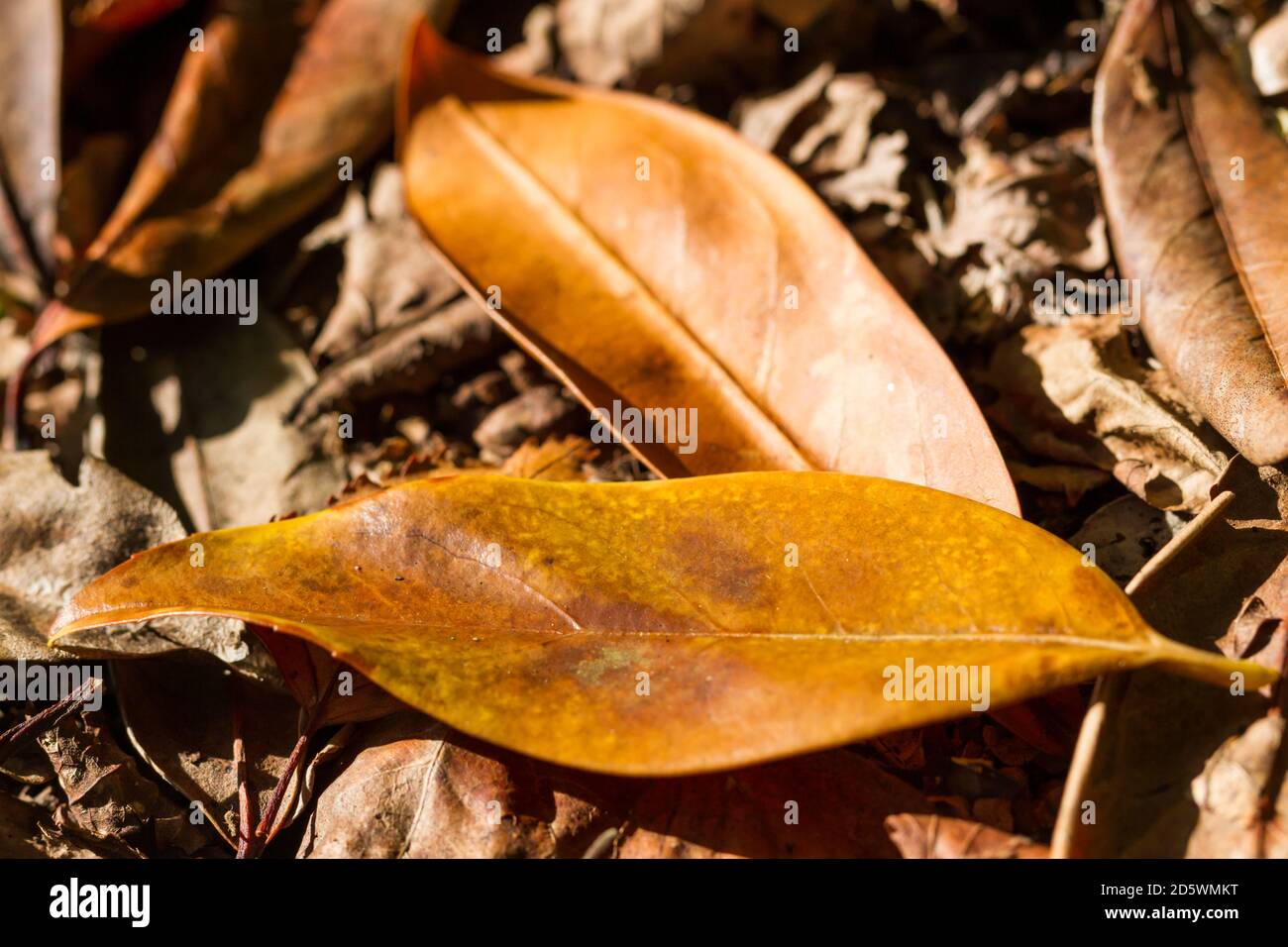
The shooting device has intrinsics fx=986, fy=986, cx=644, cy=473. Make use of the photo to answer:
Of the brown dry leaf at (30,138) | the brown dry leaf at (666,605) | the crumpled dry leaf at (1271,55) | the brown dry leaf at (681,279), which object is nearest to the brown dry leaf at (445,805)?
the brown dry leaf at (666,605)

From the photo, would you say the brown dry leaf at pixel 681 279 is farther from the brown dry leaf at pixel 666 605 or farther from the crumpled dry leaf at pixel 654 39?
the crumpled dry leaf at pixel 654 39

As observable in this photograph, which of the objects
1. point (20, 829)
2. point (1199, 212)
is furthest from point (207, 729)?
point (1199, 212)

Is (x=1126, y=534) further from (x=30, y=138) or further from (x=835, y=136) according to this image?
A: (x=30, y=138)

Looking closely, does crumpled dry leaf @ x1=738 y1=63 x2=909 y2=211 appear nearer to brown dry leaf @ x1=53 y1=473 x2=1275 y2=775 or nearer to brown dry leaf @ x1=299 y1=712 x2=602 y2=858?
brown dry leaf @ x1=53 y1=473 x2=1275 y2=775

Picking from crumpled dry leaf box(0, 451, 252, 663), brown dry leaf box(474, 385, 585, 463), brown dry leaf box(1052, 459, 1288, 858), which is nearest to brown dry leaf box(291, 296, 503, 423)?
brown dry leaf box(474, 385, 585, 463)
